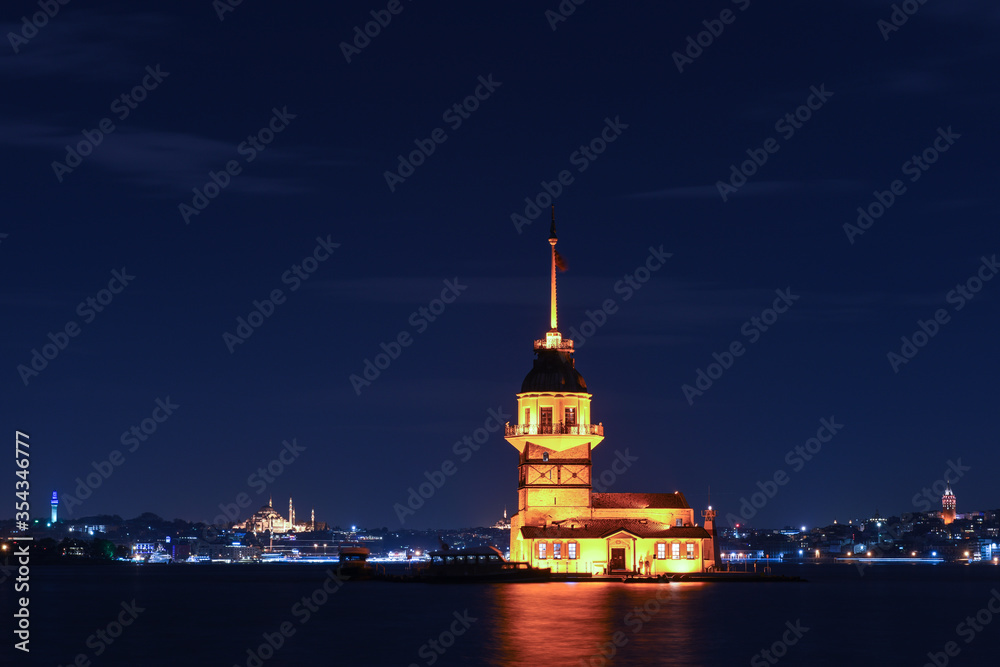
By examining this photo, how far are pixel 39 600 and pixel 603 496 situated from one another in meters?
43.8

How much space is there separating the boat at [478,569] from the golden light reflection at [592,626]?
32.9ft

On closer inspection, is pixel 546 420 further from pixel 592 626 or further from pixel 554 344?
pixel 592 626

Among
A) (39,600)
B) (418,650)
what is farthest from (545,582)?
(418,650)

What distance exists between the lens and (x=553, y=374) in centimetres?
11525

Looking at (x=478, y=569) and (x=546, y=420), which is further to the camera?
(x=478, y=569)

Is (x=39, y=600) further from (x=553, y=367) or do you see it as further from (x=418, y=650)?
(x=418, y=650)

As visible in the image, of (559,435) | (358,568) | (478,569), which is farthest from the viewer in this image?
(358,568)

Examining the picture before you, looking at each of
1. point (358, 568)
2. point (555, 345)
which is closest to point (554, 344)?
point (555, 345)

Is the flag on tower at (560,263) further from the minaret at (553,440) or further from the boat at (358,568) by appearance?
the boat at (358,568)

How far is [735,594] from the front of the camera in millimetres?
100000

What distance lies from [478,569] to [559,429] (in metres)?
13.5

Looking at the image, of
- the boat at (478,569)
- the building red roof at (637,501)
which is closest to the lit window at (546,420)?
the building red roof at (637,501)

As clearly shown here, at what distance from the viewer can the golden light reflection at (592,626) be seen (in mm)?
60250

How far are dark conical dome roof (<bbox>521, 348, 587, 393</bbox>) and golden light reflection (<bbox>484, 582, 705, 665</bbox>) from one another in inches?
764
